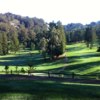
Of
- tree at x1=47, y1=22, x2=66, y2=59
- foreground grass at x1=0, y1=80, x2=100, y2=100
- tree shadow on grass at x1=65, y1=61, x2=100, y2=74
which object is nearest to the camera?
foreground grass at x1=0, y1=80, x2=100, y2=100

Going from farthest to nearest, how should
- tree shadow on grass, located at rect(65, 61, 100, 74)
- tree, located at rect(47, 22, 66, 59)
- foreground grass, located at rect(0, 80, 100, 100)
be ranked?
tree, located at rect(47, 22, 66, 59), tree shadow on grass, located at rect(65, 61, 100, 74), foreground grass, located at rect(0, 80, 100, 100)

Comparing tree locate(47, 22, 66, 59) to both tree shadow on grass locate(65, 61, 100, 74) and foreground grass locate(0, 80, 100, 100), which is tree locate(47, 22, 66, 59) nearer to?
tree shadow on grass locate(65, 61, 100, 74)

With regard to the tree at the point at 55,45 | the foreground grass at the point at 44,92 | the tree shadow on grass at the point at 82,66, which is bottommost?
the tree shadow on grass at the point at 82,66

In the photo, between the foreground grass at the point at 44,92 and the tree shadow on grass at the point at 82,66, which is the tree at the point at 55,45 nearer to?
the tree shadow on grass at the point at 82,66

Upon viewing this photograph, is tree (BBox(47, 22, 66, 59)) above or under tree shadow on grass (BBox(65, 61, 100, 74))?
above

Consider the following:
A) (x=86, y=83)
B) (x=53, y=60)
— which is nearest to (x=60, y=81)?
(x=86, y=83)

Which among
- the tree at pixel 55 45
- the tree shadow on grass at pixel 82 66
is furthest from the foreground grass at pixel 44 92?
the tree at pixel 55 45

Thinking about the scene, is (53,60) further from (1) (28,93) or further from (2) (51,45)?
(1) (28,93)

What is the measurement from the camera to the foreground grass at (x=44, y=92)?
5242 cm

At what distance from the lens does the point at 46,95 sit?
54188 mm

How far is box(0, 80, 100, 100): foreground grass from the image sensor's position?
52422 millimetres

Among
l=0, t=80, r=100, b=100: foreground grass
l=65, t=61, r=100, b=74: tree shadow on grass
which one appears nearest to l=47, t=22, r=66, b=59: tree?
l=65, t=61, r=100, b=74: tree shadow on grass

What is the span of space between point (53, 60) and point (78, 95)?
252 feet

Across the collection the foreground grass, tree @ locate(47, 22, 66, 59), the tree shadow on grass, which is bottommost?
the tree shadow on grass
